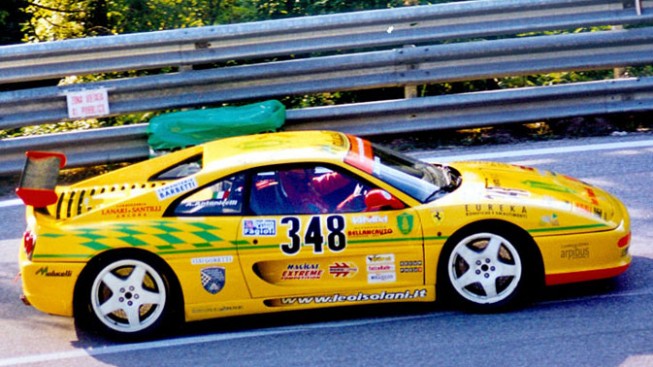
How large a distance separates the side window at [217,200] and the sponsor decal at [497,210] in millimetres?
1459

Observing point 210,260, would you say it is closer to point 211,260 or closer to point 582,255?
point 211,260

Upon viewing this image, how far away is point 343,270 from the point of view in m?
6.54

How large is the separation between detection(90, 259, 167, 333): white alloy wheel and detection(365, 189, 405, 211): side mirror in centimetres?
140

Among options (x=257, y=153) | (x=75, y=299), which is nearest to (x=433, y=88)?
(x=257, y=153)

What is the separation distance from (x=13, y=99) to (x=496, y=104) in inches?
184

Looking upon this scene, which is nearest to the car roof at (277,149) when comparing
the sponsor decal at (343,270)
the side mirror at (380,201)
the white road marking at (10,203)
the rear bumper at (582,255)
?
the side mirror at (380,201)

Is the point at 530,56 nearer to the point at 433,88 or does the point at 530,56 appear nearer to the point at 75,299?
the point at 433,88

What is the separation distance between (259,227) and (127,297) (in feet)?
3.05

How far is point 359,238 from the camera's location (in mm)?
6496

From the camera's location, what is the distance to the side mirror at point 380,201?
655 cm

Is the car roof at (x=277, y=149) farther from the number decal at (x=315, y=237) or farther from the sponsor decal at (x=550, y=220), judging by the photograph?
the sponsor decal at (x=550, y=220)

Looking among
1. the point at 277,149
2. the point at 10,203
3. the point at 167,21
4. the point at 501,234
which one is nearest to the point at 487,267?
the point at 501,234

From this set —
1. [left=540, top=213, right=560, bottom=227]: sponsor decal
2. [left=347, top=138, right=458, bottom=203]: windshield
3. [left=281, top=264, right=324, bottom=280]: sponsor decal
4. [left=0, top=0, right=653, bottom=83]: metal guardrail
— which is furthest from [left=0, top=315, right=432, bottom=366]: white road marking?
[left=0, top=0, right=653, bottom=83]: metal guardrail

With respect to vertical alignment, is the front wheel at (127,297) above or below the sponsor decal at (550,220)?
below
